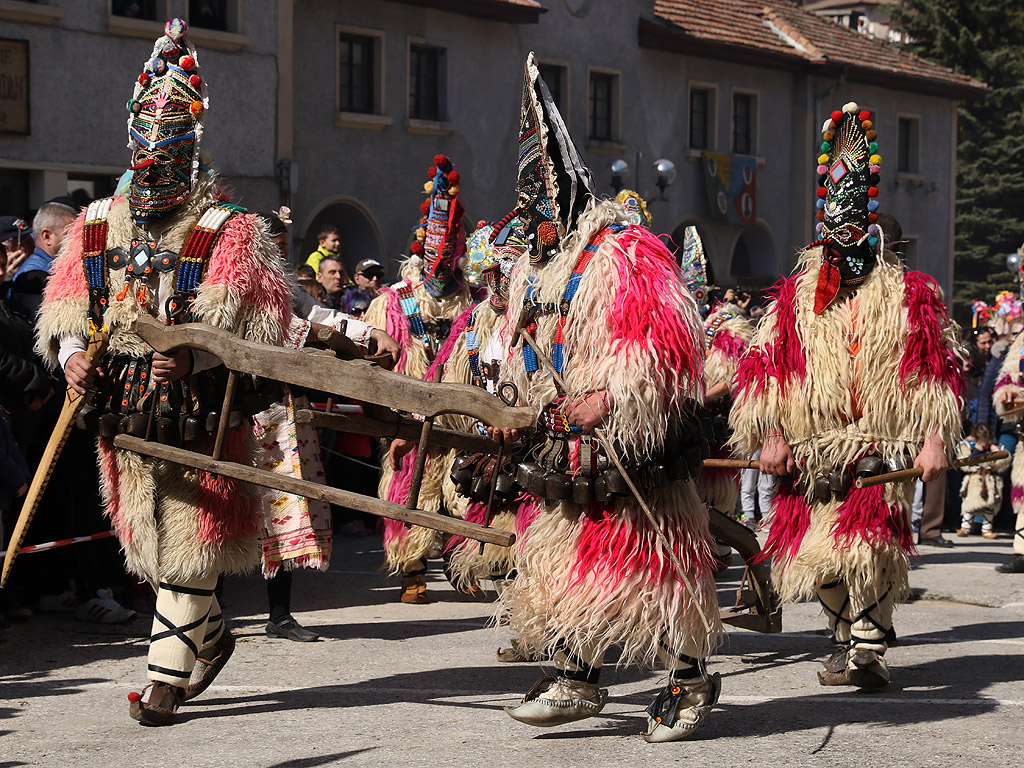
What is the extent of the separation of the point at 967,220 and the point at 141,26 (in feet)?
85.7

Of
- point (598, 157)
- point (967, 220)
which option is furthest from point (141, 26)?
point (967, 220)

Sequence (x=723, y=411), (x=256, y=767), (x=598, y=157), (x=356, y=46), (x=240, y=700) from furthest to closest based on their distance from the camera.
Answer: (x=598, y=157) < (x=356, y=46) < (x=723, y=411) < (x=240, y=700) < (x=256, y=767)

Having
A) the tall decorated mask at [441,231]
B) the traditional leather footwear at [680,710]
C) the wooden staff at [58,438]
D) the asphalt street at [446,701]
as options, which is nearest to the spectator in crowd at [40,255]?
the asphalt street at [446,701]

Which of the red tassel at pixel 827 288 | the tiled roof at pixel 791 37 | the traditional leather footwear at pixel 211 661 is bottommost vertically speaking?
the traditional leather footwear at pixel 211 661

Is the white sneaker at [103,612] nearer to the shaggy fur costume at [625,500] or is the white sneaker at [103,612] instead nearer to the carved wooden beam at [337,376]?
the carved wooden beam at [337,376]

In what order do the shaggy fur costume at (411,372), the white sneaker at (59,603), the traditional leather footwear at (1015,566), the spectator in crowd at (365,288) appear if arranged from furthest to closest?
the spectator in crowd at (365,288) < the traditional leather footwear at (1015,566) < the shaggy fur costume at (411,372) < the white sneaker at (59,603)

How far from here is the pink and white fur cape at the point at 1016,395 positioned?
9.86m

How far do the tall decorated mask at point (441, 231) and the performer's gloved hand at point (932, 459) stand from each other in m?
3.56

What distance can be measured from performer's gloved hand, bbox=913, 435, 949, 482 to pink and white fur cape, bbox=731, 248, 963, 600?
0.05m

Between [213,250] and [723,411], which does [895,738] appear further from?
[723,411]

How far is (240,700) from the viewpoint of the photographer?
5828 mm

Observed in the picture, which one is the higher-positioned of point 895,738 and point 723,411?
point 723,411

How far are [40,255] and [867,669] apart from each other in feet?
16.4

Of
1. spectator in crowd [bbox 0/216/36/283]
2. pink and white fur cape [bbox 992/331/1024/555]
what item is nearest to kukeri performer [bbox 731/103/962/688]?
pink and white fur cape [bbox 992/331/1024/555]
